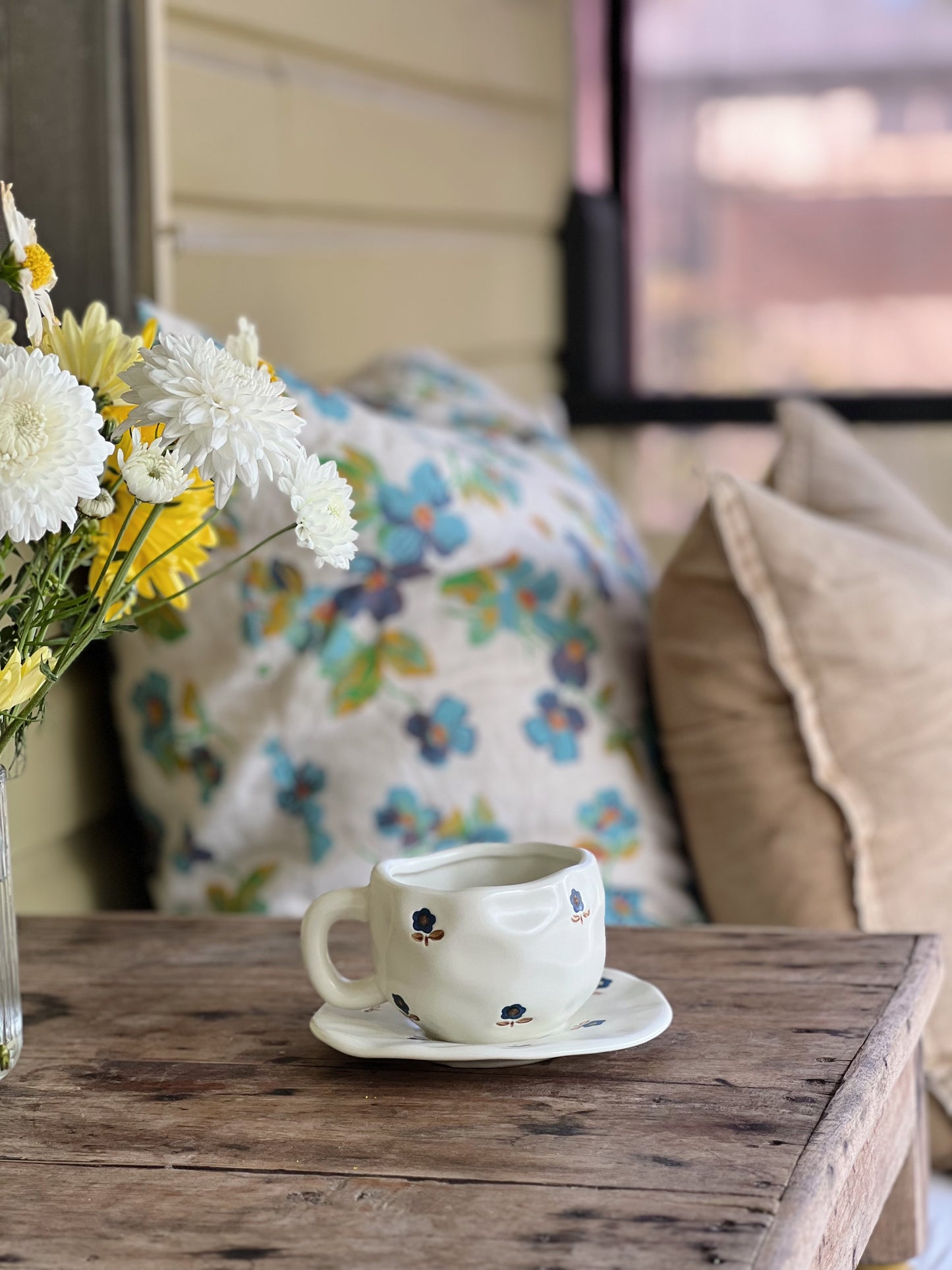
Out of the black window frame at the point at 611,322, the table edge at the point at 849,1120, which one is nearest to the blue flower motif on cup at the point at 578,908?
the table edge at the point at 849,1120

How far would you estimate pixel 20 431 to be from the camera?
53 centimetres

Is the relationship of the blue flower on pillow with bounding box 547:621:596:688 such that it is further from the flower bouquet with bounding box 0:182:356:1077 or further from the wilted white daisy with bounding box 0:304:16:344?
the wilted white daisy with bounding box 0:304:16:344

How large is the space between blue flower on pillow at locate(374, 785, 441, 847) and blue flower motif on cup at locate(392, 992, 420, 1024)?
40 centimetres

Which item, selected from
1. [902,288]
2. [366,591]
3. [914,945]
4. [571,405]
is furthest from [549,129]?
[914,945]

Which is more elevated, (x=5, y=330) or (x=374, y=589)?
(x=5, y=330)

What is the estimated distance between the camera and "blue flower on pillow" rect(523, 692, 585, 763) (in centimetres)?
109

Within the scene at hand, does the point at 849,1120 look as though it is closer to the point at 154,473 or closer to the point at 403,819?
the point at 154,473

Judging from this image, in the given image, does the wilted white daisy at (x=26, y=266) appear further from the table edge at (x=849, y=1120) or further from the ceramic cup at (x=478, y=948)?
the table edge at (x=849, y=1120)

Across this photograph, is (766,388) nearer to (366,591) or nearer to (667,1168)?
(366,591)

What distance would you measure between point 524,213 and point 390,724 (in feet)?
4.52

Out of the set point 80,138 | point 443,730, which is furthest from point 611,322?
point 443,730

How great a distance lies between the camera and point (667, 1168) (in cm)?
55

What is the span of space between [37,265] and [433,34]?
148cm

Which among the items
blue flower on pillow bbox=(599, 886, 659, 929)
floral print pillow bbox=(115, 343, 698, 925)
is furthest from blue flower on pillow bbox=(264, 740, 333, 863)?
blue flower on pillow bbox=(599, 886, 659, 929)
